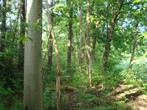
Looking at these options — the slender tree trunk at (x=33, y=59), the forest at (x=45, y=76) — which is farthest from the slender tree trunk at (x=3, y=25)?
the slender tree trunk at (x=33, y=59)

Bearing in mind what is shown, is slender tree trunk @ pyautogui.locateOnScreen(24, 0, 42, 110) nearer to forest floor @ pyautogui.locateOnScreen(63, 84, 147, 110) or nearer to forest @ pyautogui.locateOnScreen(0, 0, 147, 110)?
forest @ pyautogui.locateOnScreen(0, 0, 147, 110)

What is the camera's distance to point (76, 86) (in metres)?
10.9

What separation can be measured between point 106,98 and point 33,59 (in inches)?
140

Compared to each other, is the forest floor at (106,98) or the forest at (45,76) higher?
the forest at (45,76)

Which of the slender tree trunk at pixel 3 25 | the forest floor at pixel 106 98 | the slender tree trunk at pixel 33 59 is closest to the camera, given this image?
the slender tree trunk at pixel 33 59

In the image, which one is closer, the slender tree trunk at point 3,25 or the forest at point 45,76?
the forest at point 45,76

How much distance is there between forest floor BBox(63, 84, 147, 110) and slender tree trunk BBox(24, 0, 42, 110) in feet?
5.25

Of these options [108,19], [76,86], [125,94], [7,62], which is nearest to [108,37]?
[108,19]

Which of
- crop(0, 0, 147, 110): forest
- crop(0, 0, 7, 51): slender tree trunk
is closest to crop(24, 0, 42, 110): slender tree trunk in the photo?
crop(0, 0, 147, 110): forest

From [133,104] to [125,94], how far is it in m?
0.74

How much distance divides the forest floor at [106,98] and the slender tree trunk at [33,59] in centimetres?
160

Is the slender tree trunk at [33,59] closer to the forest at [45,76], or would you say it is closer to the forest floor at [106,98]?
the forest at [45,76]

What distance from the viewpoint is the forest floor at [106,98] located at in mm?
8359

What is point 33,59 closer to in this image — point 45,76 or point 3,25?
point 3,25
